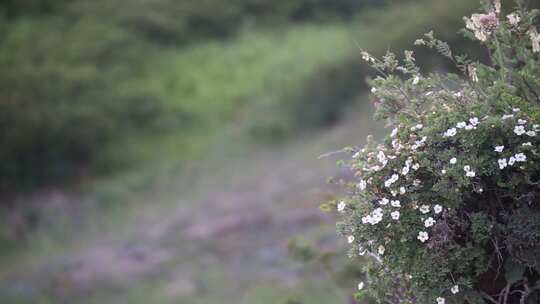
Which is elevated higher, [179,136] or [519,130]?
[179,136]

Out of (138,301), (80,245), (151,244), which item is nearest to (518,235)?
(138,301)

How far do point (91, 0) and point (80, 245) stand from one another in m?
10.5

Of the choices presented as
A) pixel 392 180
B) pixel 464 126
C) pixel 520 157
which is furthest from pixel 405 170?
pixel 520 157

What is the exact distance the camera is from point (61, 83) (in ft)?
59.2

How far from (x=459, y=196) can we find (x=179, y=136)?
1758cm

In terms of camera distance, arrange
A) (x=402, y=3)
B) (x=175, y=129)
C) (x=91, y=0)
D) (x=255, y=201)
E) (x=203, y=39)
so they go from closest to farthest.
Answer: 1. (x=255, y=201)
2. (x=402, y=3)
3. (x=175, y=129)
4. (x=91, y=0)
5. (x=203, y=39)

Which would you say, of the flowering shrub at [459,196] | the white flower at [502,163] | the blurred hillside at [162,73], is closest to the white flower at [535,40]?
the flowering shrub at [459,196]

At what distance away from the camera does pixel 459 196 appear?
2652mm

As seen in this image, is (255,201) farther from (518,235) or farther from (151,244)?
(518,235)

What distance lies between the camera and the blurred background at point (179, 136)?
1165 centimetres

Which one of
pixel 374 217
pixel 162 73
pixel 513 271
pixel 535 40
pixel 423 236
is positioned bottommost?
pixel 513 271

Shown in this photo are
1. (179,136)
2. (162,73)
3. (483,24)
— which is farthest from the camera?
(162,73)

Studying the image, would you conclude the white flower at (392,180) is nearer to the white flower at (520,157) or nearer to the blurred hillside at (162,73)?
the white flower at (520,157)

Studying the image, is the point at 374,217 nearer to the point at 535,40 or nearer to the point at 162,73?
the point at 535,40
